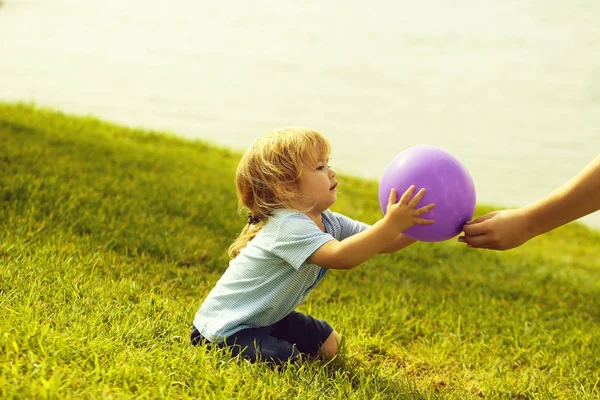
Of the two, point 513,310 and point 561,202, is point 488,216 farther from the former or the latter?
point 513,310

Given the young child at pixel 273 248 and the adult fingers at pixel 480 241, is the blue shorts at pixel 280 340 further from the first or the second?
the adult fingers at pixel 480 241

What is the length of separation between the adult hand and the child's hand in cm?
28

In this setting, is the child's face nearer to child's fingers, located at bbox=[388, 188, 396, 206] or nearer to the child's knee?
child's fingers, located at bbox=[388, 188, 396, 206]

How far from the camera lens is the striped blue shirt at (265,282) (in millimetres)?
2832

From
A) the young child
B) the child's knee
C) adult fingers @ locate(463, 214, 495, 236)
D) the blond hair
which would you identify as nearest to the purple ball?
adult fingers @ locate(463, 214, 495, 236)

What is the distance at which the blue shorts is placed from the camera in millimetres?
2907

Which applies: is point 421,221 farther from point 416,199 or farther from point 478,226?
point 478,226

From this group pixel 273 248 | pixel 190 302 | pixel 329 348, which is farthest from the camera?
pixel 190 302

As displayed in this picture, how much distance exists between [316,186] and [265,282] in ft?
1.61

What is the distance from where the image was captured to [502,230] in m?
2.76

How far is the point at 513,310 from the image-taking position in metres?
4.60

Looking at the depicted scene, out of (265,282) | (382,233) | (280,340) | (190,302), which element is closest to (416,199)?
(382,233)

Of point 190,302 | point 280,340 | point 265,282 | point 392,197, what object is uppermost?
point 392,197

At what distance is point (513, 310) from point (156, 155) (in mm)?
4275
